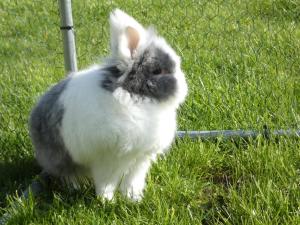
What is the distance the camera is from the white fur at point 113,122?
90.9 inches

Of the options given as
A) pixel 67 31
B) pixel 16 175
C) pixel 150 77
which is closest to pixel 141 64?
pixel 150 77

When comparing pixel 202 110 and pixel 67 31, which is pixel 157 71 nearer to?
pixel 67 31

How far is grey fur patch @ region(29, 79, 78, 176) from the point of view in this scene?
2588 millimetres

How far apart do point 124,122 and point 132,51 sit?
14.3 inches

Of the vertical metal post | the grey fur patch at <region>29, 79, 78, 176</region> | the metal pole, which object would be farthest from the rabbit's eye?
the vertical metal post

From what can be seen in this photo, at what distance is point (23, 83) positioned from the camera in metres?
4.10

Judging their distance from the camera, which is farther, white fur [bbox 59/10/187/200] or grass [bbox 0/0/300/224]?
grass [bbox 0/0/300/224]

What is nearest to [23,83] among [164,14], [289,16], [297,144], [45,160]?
[45,160]

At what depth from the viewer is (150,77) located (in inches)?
95.2

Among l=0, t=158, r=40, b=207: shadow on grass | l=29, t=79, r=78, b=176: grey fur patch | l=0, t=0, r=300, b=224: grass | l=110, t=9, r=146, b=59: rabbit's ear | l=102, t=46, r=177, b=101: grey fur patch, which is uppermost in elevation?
l=110, t=9, r=146, b=59: rabbit's ear

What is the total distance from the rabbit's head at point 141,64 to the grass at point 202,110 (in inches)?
23.5

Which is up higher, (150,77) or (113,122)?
(150,77)

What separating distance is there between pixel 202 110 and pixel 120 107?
1.39 metres

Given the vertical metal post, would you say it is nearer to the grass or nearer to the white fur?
the grass
